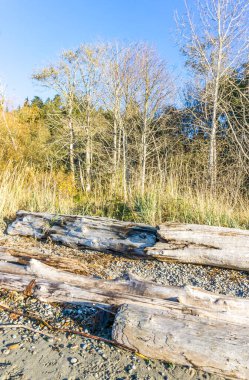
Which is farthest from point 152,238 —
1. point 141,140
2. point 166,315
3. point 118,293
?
point 141,140

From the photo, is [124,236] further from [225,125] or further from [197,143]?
[225,125]

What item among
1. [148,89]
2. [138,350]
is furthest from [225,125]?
[138,350]

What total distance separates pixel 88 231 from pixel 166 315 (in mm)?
2430

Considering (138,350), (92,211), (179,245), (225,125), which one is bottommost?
(138,350)

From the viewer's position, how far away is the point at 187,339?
66.4 inches

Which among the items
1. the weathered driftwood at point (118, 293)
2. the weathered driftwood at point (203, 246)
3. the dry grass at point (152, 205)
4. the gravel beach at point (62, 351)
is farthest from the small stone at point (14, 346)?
the dry grass at point (152, 205)

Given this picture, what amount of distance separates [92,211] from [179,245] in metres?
2.50

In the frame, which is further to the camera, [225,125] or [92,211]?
[225,125]

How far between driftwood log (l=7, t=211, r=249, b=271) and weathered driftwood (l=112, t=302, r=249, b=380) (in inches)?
66.7

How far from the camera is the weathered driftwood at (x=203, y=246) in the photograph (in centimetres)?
343

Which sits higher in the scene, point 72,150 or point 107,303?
point 72,150

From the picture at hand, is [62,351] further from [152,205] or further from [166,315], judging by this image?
[152,205]

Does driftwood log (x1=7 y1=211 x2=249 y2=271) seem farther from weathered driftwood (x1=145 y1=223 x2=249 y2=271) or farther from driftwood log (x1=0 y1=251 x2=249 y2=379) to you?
driftwood log (x1=0 y1=251 x2=249 y2=379)

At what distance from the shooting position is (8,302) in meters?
2.41
